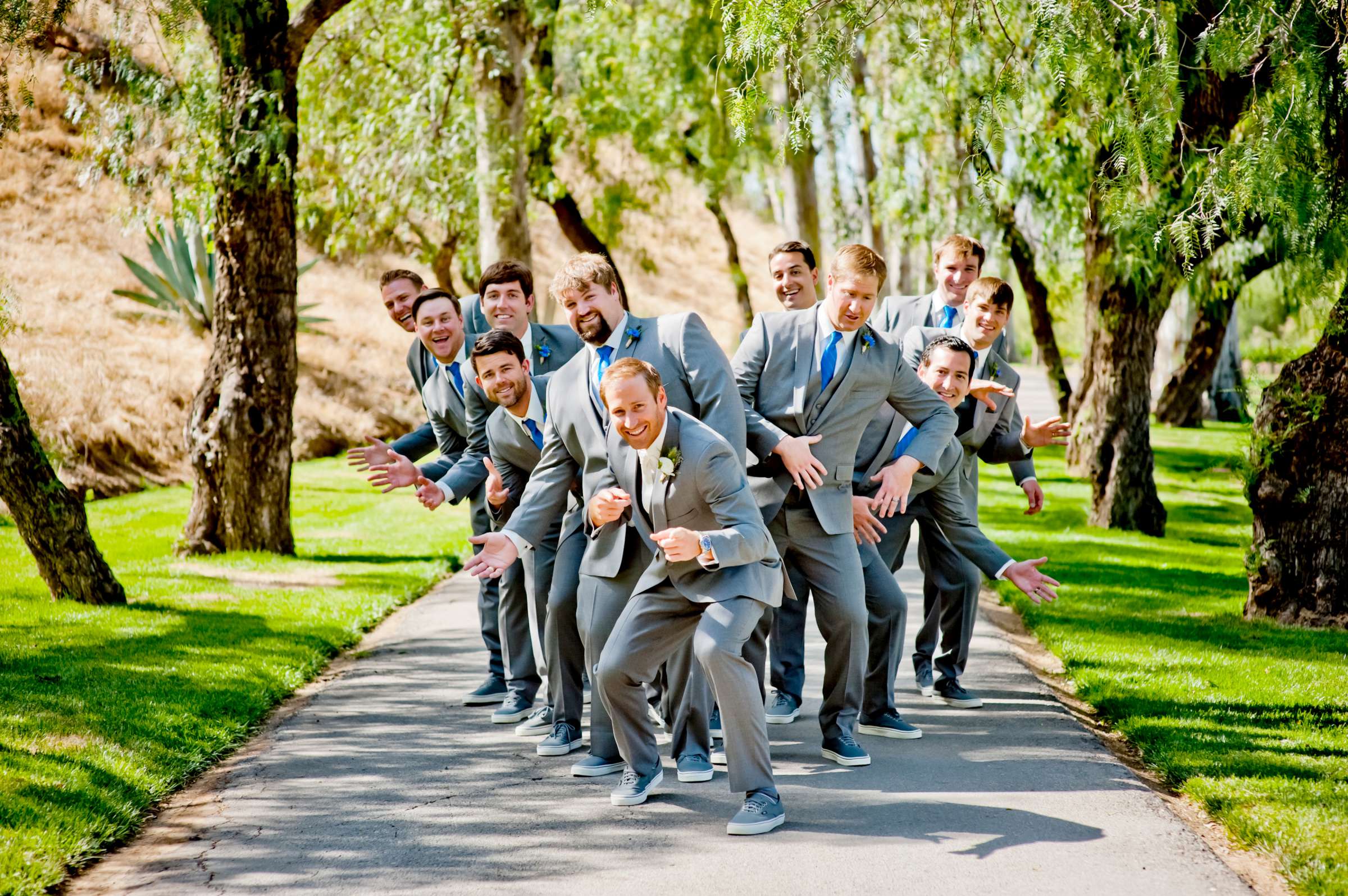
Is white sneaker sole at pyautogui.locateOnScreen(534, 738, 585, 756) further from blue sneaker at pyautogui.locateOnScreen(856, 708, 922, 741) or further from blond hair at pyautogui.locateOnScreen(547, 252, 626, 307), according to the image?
blond hair at pyautogui.locateOnScreen(547, 252, 626, 307)

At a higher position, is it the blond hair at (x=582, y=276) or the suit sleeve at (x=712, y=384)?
the blond hair at (x=582, y=276)

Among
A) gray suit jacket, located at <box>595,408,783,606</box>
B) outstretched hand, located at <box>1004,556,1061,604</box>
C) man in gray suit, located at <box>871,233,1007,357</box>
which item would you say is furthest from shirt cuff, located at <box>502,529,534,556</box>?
man in gray suit, located at <box>871,233,1007,357</box>

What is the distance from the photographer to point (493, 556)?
210 inches

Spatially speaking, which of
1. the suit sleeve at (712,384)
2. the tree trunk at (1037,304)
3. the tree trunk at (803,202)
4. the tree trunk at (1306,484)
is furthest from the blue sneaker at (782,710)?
the tree trunk at (803,202)

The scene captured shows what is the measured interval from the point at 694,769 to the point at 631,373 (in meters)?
1.92

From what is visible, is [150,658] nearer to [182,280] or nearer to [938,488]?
[938,488]

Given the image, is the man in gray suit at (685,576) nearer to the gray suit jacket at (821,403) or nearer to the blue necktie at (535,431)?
the gray suit jacket at (821,403)

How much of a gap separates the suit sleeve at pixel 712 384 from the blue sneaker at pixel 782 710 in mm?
1858

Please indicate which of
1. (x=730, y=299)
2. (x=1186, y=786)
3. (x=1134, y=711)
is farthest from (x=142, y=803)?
(x=730, y=299)

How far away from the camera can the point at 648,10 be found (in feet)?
71.4

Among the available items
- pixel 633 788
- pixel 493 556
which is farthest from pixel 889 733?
pixel 493 556

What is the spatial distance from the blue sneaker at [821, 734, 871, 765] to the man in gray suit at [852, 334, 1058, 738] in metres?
0.56

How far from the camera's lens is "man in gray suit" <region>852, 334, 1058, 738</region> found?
6.37 meters

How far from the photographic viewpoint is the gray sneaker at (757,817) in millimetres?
4855
